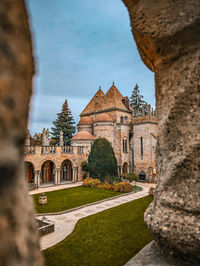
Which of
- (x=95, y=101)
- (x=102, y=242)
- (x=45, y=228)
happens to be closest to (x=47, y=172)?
(x=95, y=101)

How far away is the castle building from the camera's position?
2511 centimetres

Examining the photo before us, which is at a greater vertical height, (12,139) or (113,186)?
(12,139)

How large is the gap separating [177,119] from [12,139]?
13.8 feet

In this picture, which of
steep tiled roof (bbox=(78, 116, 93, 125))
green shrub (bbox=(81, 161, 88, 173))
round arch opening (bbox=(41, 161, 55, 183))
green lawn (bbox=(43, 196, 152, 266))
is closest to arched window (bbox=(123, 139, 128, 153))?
steep tiled roof (bbox=(78, 116, 93, 125))

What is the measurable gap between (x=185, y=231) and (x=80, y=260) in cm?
397

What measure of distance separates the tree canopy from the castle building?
3.19m

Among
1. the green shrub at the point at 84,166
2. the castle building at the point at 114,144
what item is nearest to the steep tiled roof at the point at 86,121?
the castle building at the point at 114,144

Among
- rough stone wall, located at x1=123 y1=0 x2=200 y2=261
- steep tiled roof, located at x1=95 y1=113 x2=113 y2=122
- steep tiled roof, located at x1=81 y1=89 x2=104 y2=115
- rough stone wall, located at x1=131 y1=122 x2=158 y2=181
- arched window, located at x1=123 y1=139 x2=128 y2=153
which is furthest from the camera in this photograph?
steep tiled roof, located at x1=81 y1=89 x2=104 y2=115

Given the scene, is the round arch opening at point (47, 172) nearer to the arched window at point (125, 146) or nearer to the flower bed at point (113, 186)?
the flower bed at point (113, 186)

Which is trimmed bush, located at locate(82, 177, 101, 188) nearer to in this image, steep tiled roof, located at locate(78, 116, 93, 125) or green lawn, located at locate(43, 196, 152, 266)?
green lawn, located at locate(43, 196, 152, 266)

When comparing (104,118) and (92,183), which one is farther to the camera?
(104,118)

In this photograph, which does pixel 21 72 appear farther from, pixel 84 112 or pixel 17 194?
pixel 84 112

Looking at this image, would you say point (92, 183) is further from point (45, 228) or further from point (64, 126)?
point (64, 126)

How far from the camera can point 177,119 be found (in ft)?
14.8
